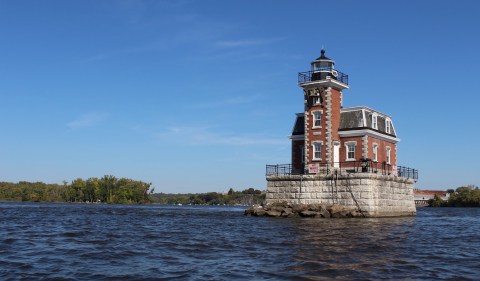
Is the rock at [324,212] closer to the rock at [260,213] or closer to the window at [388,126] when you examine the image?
the rock at [260,213]

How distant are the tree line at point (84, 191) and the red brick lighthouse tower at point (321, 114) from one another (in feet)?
409

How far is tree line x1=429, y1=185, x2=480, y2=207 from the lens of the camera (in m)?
127

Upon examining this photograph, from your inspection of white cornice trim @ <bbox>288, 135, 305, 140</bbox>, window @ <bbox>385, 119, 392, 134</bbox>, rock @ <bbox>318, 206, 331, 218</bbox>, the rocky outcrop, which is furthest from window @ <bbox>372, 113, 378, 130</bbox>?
rock @ <bbox>318, 206, 331, 218</bbox>

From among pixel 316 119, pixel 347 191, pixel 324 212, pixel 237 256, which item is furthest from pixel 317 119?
pixel 237 256

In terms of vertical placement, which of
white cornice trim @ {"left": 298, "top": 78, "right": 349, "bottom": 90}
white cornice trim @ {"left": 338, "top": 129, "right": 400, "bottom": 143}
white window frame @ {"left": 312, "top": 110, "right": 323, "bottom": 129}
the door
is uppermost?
white cornice trim @ {"left": 298, "top": 78, "right": 349, "bottom": 90}

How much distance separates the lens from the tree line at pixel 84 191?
538 ft

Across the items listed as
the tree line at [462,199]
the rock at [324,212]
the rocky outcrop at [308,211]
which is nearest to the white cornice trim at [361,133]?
the rocky outcrop at [308,211]

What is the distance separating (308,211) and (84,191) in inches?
5265

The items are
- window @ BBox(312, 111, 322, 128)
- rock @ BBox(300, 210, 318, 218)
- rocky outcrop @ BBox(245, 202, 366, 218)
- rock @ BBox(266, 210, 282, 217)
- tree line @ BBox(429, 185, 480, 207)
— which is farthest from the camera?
tree line @ BBox(429, 185, 480, 207)

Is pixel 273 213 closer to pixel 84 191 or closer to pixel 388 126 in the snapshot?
pixel 388 126

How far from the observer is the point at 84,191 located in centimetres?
16400

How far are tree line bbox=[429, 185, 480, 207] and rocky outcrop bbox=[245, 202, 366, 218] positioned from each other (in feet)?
317

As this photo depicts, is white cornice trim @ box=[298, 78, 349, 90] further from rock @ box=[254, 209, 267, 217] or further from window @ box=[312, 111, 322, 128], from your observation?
rock @ box=[254, 209, 267, 217]

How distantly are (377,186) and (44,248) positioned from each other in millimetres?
30351
